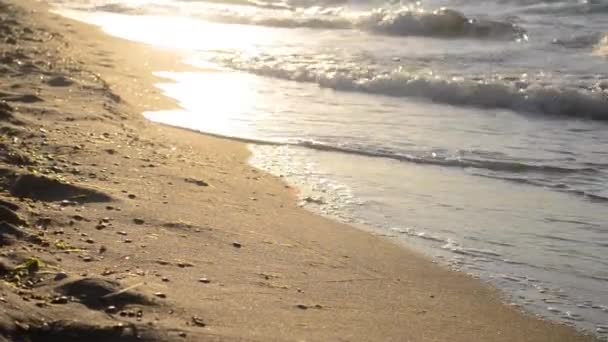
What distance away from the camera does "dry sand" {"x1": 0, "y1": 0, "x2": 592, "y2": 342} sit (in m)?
2.86

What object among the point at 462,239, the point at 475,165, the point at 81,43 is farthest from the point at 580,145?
the point at 81,43

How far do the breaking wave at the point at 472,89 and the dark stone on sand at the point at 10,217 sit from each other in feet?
19.3

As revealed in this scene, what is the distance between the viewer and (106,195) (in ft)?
13.7

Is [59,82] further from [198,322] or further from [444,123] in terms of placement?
[198,322]

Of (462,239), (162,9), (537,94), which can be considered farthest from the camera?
(162,9)

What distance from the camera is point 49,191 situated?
13.3 feet

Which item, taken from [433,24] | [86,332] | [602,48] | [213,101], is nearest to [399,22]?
[433,24]

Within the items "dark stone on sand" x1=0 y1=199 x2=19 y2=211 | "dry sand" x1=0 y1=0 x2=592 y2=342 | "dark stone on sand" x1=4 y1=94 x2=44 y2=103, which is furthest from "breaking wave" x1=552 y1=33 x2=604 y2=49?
"dark stone on sand" x1=0 y1=199 x2=19 y2=211

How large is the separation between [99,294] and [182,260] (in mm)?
630

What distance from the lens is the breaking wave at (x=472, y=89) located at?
8469 millimetres

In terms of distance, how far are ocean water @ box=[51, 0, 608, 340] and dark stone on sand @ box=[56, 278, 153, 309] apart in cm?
156

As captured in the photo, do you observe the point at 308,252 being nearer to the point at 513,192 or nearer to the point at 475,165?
the point at 513,192

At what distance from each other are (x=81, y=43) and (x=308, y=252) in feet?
25.7

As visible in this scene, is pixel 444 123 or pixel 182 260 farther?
pixel 444 123
